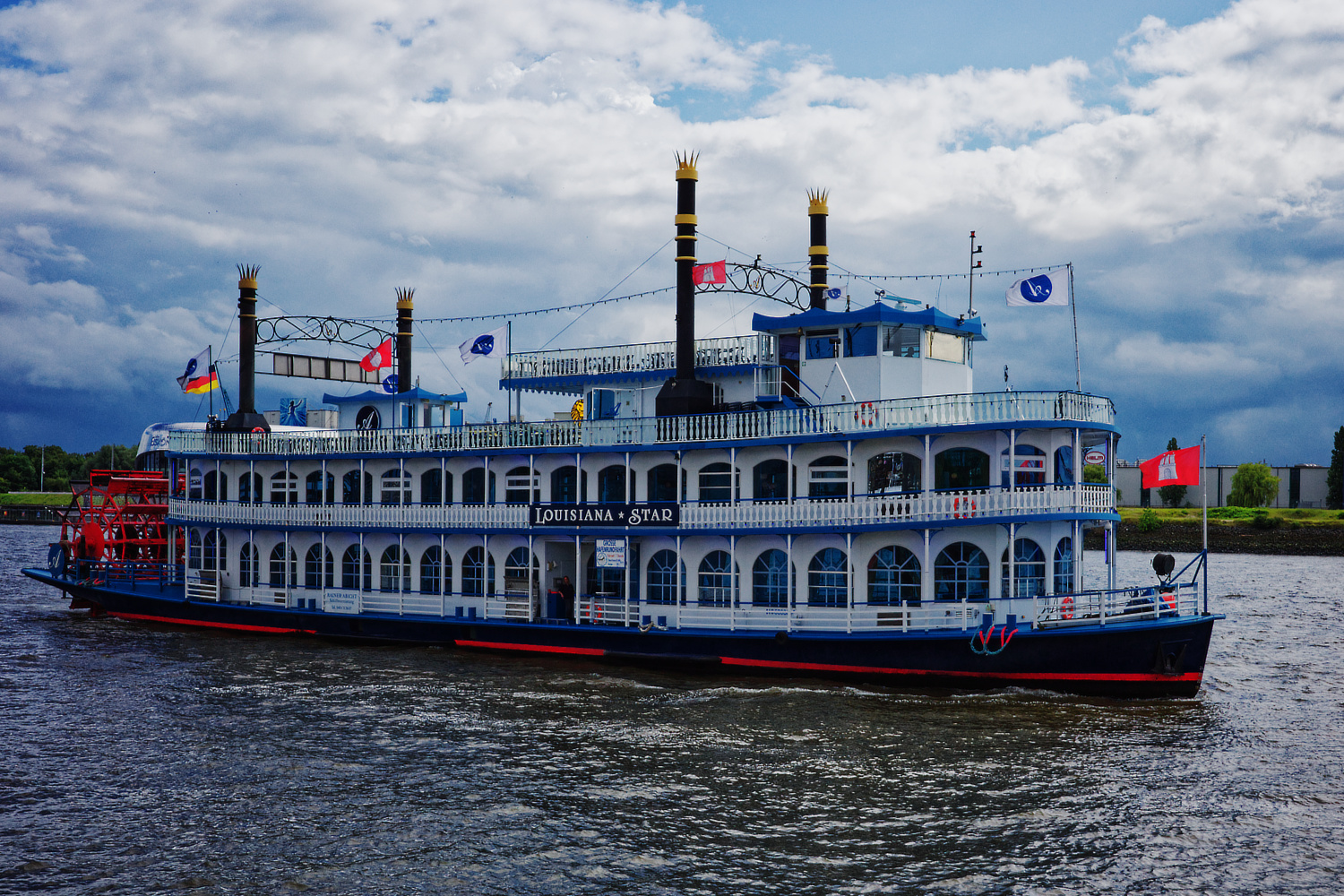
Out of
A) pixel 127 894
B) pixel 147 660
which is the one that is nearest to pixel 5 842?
pixel 127 894

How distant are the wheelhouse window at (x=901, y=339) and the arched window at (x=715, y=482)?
16.5 ft

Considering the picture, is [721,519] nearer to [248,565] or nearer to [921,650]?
[921,650]

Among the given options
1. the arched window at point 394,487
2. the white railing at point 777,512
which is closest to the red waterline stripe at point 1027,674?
the white railing at point 777,512

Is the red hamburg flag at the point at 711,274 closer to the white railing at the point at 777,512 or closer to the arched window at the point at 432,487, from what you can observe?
the white railing at the point at 777,512

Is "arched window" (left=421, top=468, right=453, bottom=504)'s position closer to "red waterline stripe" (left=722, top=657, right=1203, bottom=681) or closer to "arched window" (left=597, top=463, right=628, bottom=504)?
"arched window" (left=597, top=463, right=628, bottom=504)

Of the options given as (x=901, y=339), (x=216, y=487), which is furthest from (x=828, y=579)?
(x=216, y=487)

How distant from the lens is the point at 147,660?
2884 cm

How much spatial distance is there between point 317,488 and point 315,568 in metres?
2.53

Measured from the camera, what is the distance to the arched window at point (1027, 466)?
77.6 feet

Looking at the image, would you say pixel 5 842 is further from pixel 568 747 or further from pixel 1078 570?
pixel 1078 570

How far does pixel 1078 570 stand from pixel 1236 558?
212ft

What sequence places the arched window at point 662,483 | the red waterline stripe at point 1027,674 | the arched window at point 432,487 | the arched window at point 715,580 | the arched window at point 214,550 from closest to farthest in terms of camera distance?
the red waterline stripe at point 1027,674 → the arched window at point 715,580 → the arched window at point 662,483 → the arched window at point 432,487 → the arched window at point 214,550

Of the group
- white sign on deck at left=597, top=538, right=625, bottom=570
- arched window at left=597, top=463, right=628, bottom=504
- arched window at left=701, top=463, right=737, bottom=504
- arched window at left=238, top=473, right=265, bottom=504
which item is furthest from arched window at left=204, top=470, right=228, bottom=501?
arched window at left=701, top=463, right=737, bottom=504

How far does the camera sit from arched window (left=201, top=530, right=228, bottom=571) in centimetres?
3553
